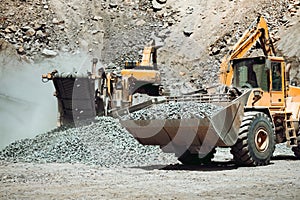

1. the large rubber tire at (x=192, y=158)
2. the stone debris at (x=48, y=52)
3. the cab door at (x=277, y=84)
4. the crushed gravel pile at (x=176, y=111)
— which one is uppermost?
the stone debris at (x=48, y=52)

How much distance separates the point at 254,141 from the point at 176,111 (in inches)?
54.1

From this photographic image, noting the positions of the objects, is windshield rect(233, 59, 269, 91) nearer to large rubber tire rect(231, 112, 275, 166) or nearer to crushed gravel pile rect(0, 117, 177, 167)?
large rubber tire rect(231, 112, 275, 166)

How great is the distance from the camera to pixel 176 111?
26.2 ft

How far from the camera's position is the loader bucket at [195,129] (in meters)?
7.57

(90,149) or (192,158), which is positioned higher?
(90,149)

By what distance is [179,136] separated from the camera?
8117mm

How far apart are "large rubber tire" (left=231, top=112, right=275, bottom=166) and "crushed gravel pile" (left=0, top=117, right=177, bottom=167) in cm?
181

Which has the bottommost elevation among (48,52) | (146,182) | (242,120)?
(146,182)

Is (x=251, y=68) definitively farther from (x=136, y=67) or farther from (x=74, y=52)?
(x=74, y=52)

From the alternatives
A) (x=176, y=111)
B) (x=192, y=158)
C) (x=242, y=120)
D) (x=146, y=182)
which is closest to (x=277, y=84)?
(x=242, y=120)

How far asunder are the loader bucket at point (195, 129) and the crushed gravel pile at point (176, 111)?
79mm

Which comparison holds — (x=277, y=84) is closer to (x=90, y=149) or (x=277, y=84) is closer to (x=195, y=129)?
(x=195, y=129)

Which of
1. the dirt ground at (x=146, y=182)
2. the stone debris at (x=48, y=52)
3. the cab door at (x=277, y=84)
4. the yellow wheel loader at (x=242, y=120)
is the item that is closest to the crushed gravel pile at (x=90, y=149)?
the dirt ground at (x=146, y=182)

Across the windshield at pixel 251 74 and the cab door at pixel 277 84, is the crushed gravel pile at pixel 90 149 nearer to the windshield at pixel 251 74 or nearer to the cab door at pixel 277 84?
the windshield at pixel 251 74
